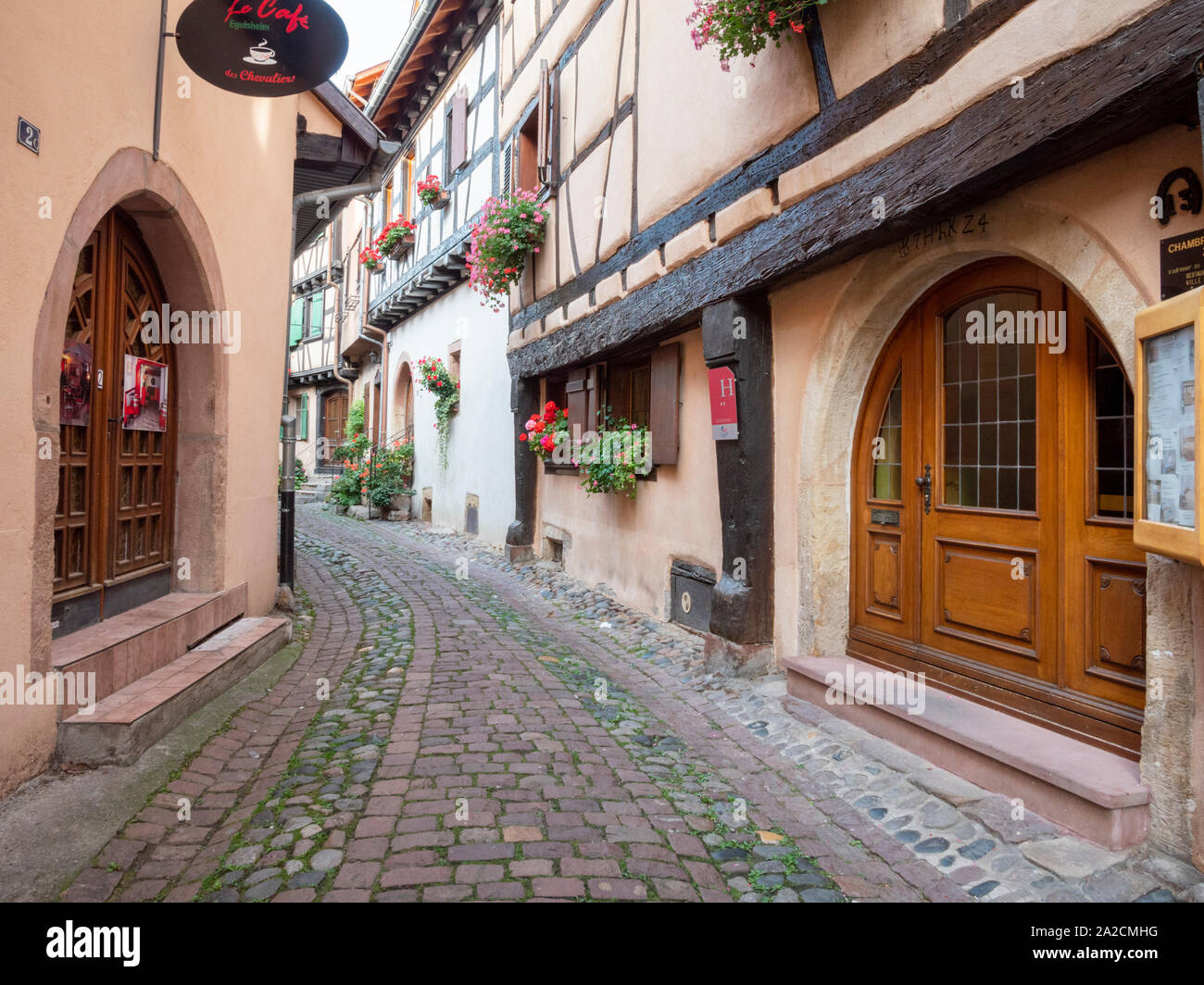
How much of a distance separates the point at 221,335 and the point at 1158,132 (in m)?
4.79

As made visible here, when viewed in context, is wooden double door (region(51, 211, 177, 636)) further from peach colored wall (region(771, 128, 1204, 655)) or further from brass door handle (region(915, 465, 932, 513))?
brass door handle (region(915, 465, 932, 513))

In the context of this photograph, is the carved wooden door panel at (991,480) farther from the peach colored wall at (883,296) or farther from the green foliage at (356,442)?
the green foliage at (356,442)

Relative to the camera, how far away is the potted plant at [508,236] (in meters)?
8.42

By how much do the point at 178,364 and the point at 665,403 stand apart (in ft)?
11.0

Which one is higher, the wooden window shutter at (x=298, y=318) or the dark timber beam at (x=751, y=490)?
the wooden window shutter at (x=298, y=318)

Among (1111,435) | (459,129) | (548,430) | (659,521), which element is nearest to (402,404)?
(459,129)

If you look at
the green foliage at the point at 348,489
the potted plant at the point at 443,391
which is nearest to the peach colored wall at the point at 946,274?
the potted plant at the point at 443,391

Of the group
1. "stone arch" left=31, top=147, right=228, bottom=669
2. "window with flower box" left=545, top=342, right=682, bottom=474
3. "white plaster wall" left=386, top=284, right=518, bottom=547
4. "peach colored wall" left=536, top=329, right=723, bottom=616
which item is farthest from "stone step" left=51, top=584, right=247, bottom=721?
"white plaster wall" left=386, top=284, right=518, bottom=547

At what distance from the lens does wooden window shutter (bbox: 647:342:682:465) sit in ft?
20.3

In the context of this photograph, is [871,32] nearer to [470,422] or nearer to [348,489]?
[470,422]

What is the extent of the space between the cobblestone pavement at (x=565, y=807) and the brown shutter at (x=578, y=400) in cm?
323

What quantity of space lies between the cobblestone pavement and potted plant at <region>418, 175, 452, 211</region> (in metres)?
9.09
